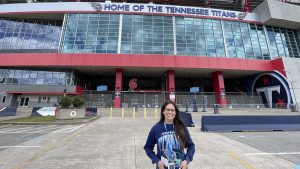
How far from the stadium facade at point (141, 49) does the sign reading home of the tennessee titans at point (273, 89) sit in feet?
0.61

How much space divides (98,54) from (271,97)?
110 feet

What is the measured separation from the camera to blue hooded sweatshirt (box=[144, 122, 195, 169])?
9.01 feet

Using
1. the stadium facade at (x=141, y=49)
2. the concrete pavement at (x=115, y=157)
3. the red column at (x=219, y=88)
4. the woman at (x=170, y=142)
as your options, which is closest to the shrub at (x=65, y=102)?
the concrete pavement at (x=115, y=157)

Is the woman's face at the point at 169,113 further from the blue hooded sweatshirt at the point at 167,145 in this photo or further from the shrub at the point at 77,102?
the shrub at the point at 77,102

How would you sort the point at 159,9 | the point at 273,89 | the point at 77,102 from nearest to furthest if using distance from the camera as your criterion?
the point at 77,102 < the point at 273,89 < the point at 159,9

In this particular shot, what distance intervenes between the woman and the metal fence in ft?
107

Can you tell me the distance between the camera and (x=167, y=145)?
282 cm

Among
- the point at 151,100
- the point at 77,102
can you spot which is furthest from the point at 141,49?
the point at 77,102

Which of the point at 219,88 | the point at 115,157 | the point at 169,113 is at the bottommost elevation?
the point at 115,157

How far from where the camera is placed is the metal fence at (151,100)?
3600cm

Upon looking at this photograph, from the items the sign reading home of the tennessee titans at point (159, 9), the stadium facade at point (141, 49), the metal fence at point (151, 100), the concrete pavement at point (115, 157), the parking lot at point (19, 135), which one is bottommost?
the concrete pavement at point (115, 157)

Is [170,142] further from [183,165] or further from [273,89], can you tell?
[273,89]

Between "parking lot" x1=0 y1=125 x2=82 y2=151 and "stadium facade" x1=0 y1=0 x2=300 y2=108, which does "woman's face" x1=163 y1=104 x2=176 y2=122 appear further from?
"stadium facade" x1=0 y1=0 x2=300 y2=108

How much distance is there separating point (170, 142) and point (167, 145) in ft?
0.19
